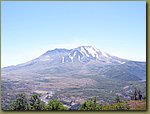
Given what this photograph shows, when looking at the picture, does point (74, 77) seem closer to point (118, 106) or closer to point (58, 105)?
point (58, 105)

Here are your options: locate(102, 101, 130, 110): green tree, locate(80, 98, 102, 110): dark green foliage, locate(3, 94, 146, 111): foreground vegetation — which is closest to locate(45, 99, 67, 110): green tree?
locate(3, 94, 146, 111): foreground vegetation

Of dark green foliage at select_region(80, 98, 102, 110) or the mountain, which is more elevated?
the mountain

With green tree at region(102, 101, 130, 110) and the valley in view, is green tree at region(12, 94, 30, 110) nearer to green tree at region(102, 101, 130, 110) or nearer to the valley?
the valley

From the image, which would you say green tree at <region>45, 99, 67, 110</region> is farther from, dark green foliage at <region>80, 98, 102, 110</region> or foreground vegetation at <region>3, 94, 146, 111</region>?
dark green foliage at <region>80, 98, 102, 110</region>

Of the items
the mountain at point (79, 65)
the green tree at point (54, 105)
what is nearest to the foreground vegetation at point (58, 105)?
the green tree at point (54, 105)

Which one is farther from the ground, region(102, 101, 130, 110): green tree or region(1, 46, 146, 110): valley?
region(1, 46, 146, 110): valley

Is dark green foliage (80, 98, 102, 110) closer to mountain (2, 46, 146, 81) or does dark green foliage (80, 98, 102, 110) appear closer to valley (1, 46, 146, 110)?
valley (1, 46, 146, 110)

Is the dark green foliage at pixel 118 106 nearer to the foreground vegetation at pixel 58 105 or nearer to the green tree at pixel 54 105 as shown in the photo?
the foreground vegetation at pixel 58 105

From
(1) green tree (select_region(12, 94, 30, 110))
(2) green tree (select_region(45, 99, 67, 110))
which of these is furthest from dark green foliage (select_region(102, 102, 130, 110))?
(1) green tree (select_region(12, 94, 30, 110))

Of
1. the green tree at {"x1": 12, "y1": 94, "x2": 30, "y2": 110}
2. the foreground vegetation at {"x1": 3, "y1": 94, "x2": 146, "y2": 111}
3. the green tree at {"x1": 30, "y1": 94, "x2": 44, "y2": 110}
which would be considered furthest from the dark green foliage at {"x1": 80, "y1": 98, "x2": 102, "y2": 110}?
the green tree at {"x1": 12, "y1": 94, "x2": 30, "y2": 110}
